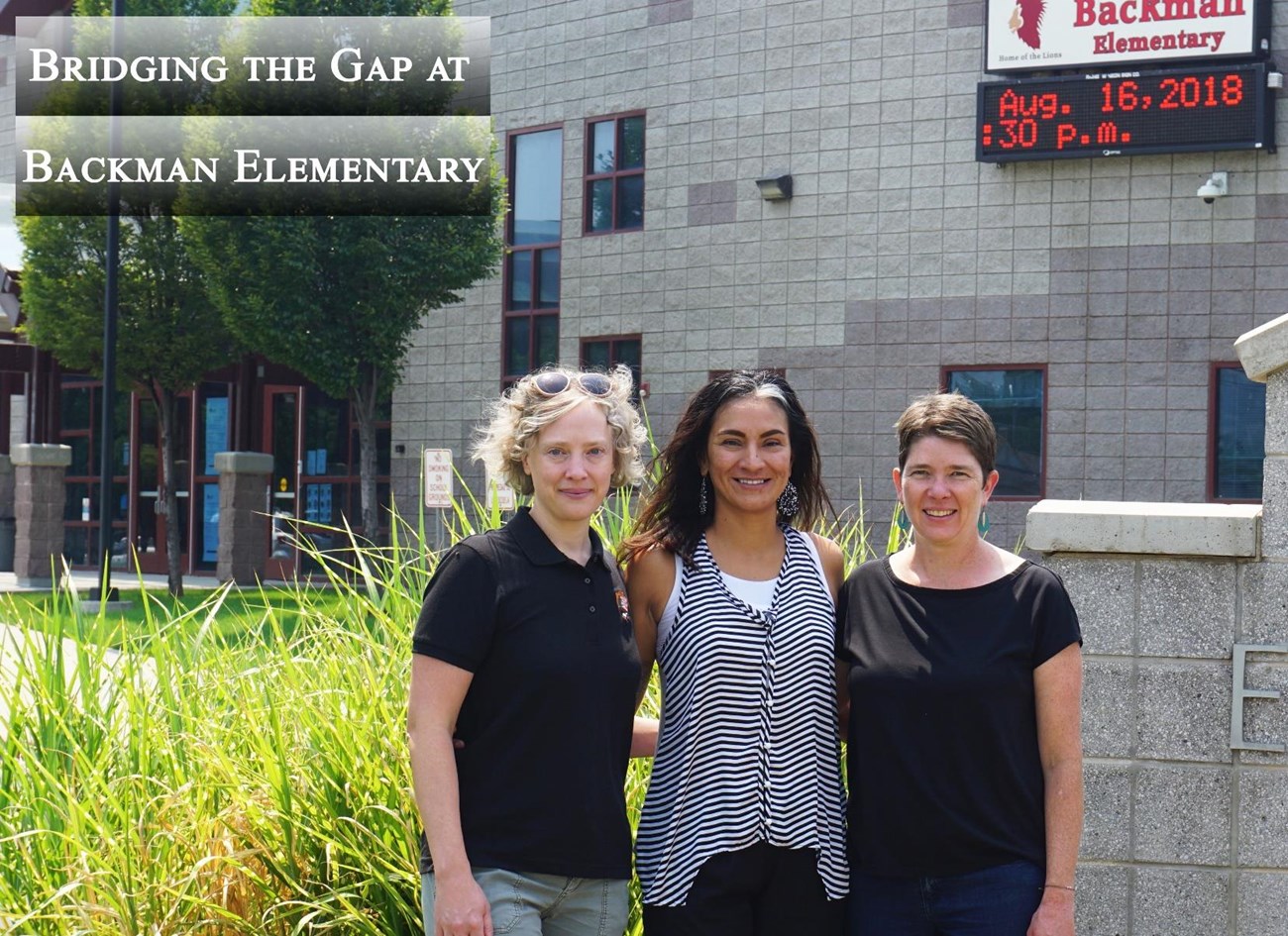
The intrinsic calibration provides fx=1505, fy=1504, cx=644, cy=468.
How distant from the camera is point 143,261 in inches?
835

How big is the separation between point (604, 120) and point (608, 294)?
2.39m

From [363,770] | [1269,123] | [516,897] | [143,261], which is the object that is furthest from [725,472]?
[143,261]

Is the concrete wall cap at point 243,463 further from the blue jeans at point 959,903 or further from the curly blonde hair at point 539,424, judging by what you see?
the blue jeans at point 959,903

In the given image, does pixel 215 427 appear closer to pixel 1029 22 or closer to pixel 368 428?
pixel 368 428

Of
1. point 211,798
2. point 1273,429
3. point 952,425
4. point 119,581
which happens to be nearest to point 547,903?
point 952,425

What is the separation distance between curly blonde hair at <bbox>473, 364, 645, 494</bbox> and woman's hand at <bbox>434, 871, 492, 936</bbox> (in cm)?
81

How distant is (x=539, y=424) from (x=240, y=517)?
63.3 ft

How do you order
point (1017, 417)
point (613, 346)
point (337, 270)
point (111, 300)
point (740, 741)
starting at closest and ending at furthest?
point (740, 741) < point (1017, 417) < point (111, 300) < point (337, 270) < point (613, 346)

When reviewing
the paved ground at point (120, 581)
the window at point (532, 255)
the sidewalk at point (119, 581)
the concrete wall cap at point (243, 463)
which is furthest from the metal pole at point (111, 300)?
the window at point (532, 255)

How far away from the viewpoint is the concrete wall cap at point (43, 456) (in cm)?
2306

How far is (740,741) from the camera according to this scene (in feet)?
10.1

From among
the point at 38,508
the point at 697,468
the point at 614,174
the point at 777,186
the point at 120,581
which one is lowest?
the point at 120,581

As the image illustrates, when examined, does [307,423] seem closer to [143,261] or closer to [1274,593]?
[143,261]

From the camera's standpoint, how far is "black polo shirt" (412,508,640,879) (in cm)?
280
